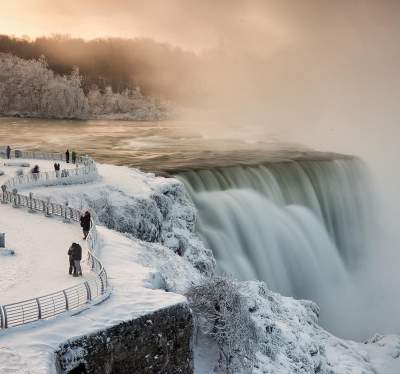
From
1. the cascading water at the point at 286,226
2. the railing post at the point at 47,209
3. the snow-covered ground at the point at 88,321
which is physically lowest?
the cascading water at the point at 286,226

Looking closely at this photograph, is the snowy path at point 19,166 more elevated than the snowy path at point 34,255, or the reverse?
the snowy path at point 19,166

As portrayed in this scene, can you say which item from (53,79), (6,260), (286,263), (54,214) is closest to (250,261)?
(286,263)

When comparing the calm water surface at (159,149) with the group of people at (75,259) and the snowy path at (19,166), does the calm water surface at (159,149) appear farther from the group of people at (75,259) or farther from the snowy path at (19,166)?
the group of people at (75,259)

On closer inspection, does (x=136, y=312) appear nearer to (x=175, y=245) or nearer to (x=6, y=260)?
(x=6, y=260)

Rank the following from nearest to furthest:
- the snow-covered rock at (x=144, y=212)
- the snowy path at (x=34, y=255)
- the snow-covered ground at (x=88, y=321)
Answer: the snow-covered ground at (x=88, y=321) → the snowy path at (x=34, y=255) → the snow-covered rock at (x=144, y=212)

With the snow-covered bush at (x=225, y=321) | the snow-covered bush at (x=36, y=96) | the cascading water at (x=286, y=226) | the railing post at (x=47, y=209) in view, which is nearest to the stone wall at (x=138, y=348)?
the snow-covered bush at (x=225, y=321)

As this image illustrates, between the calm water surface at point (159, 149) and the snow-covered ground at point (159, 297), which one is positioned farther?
the calm water surface at point (159, 149)
